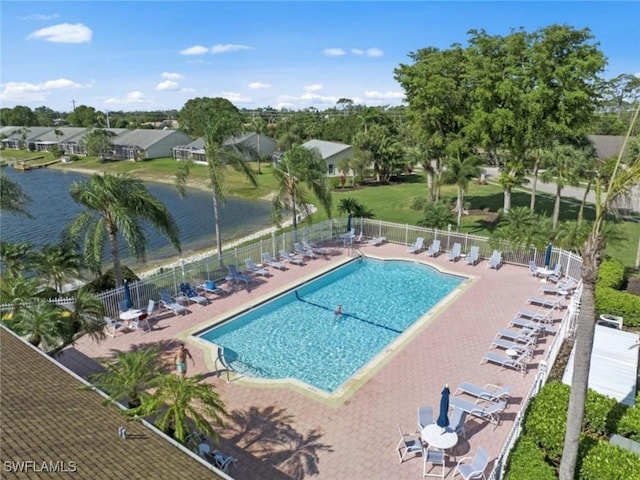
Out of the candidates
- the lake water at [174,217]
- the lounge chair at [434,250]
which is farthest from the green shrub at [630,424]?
the lake water at [174,217]

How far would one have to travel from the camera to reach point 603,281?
16.9m

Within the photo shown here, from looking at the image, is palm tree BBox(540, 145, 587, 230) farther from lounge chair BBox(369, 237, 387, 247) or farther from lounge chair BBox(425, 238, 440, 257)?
lounge chair BBox(369, 237, 387, 247)

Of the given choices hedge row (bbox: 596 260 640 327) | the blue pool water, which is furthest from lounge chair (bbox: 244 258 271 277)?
hedge row (bbox: 596 260 640 327)

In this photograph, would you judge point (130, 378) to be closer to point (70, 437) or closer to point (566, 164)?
point (70, 437)

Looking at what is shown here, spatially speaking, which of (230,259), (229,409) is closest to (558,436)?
(229,409)

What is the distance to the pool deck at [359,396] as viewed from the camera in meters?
9.36

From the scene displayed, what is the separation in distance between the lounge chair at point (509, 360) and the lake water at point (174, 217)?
19.1m

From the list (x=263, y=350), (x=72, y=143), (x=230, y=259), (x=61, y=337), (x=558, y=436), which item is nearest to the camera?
(x=558, y=436)

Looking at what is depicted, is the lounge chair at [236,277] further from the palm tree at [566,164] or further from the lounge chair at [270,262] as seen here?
the palm tree at [566,164]

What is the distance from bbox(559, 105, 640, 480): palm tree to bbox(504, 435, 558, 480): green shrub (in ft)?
1.32

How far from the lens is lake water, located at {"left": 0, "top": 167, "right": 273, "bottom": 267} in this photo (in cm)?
2995

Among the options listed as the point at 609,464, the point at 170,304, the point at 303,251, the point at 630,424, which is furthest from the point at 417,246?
the point at 609,464

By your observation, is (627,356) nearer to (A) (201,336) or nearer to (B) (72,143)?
(A) (201,336)

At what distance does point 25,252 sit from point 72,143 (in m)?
76.0
